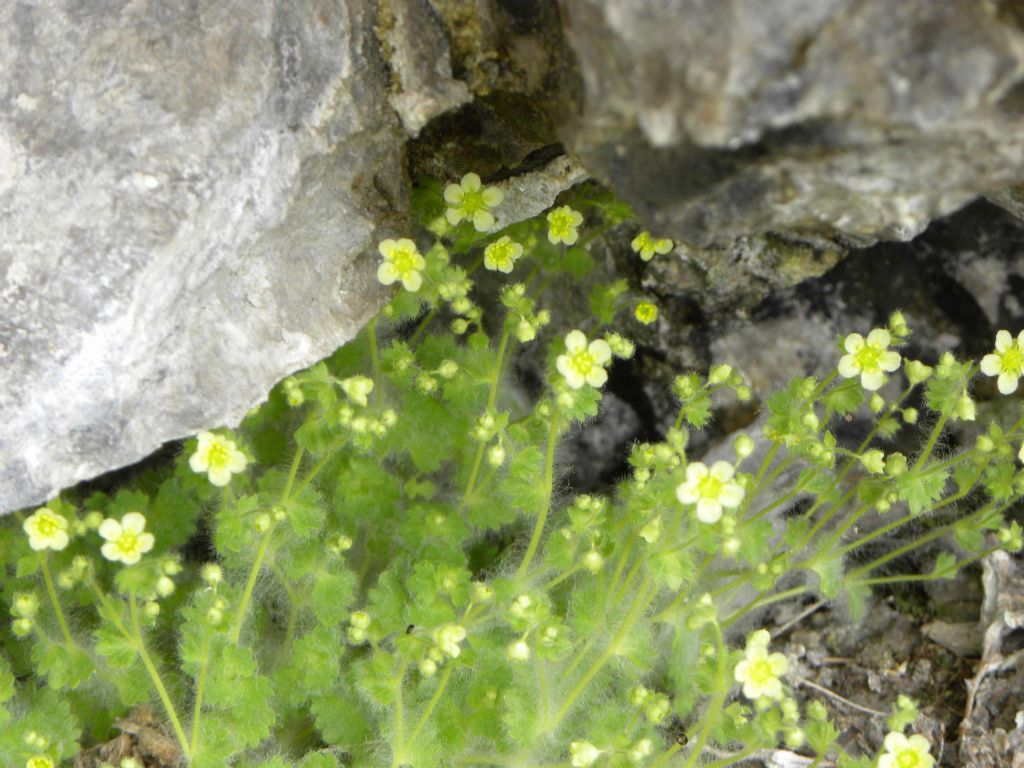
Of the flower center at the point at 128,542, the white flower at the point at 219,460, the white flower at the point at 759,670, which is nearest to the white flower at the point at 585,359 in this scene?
the white flower at the point at 759,670

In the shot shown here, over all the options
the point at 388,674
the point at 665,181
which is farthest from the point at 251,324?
the point at 665,181

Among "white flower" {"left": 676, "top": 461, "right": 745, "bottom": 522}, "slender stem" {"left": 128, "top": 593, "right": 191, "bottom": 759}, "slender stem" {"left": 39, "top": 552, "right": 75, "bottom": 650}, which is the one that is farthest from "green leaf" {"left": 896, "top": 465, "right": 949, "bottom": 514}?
"slender stem" {"left": 39, "top": 552, "right": 75, "bottom": 650}

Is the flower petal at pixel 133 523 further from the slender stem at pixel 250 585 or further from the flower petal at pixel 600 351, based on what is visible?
the flower petal at pixel 600 351

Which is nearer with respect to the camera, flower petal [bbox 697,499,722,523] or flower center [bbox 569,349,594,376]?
flower petal [bbox 697,499,722,523]

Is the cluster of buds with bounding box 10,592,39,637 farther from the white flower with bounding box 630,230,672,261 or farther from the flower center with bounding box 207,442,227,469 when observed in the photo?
the white flower with bounding box 630,230,672,261

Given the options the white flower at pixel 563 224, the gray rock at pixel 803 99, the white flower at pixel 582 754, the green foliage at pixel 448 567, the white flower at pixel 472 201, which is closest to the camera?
the gray rock at pixel 803 99

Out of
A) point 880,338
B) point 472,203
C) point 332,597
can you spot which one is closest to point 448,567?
point 332,597
